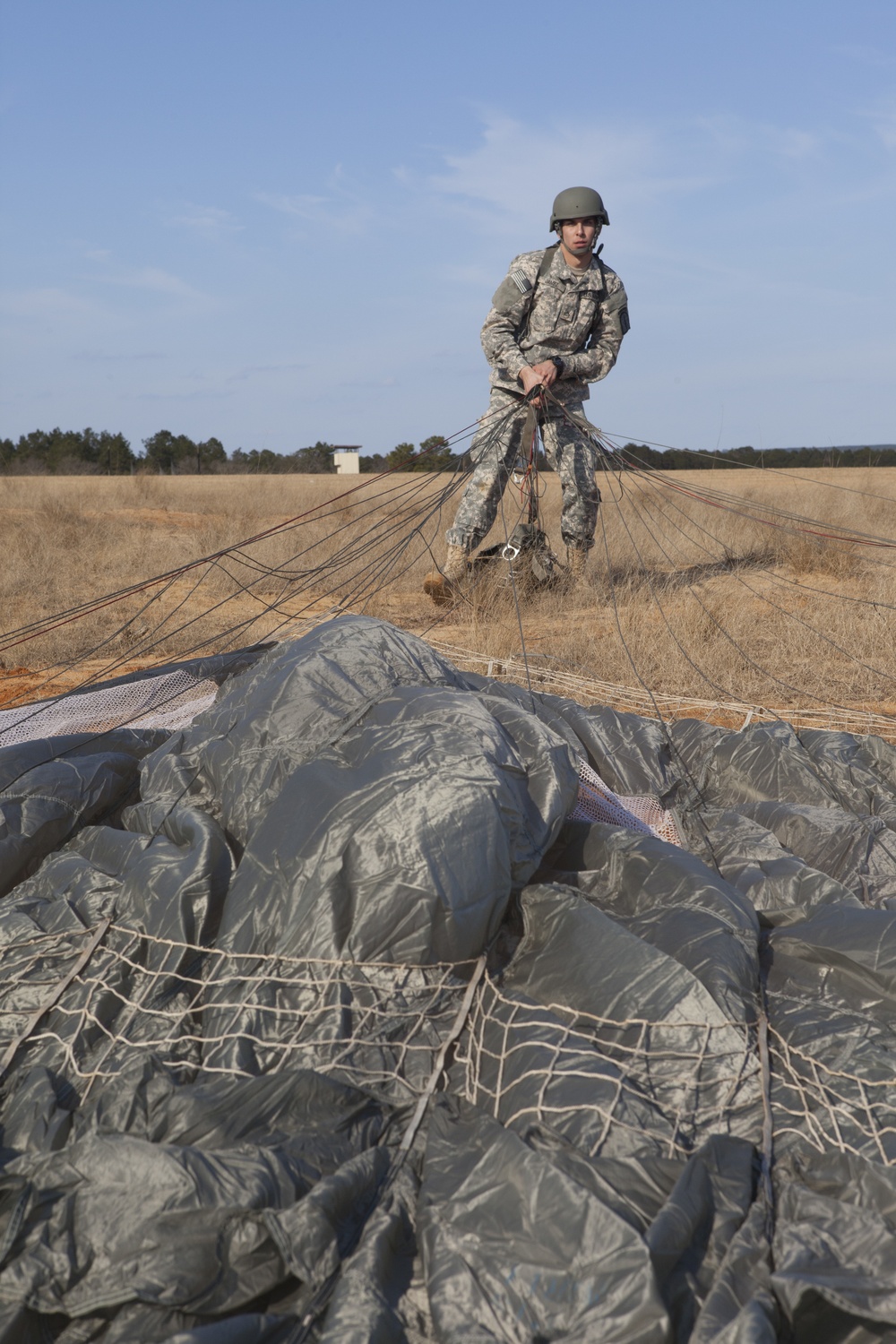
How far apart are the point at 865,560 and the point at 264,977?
21.8 feet

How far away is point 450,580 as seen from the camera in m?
5.80

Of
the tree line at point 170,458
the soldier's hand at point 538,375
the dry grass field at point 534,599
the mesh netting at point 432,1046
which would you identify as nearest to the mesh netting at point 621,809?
the dry grass field at point 534,599

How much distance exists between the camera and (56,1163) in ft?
4.59

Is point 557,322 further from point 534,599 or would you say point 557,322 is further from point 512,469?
point 534,599

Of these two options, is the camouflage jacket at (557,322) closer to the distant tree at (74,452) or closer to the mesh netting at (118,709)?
the mesh netting at (118,709)

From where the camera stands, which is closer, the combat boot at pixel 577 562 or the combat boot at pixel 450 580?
the combat boot at pixel 450 580

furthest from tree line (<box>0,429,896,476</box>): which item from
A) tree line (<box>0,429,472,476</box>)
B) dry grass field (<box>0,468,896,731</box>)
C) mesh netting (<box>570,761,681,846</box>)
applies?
mesh netting (<box>570,761,681,846</box>)

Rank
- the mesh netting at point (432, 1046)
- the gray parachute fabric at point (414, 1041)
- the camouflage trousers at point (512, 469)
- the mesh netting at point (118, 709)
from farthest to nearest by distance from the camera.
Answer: the camouflage trousers at point (512, 469) → the mesh netting at point (118, 709) → the mesh netting at point (432, 1046) → the gray parachute fabric at point (414, 1041)

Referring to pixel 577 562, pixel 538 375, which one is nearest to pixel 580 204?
pixel 538 375

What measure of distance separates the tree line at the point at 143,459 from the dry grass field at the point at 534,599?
13585 millimetres

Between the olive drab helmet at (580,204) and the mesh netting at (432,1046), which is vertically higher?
the olive drab helmet at (580,204)

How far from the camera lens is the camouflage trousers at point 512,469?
5.52 m

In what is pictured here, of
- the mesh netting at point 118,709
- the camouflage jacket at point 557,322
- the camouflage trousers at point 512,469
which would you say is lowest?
the mesh netting at point 118,709

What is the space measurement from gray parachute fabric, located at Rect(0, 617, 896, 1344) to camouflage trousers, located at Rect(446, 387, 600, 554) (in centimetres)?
316
